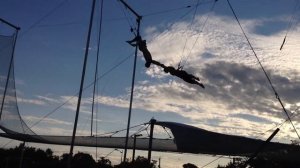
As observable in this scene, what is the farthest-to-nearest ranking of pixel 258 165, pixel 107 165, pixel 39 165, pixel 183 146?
pixel 107 165
pixel 39 165
pixel 258 165
pixel 183 146

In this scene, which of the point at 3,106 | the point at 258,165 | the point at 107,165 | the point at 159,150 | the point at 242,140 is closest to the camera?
the point at 242,140

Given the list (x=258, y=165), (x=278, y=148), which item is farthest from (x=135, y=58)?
(x=258, y=165)

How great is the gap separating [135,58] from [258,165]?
26.9ft

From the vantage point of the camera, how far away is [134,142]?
49.5 ft

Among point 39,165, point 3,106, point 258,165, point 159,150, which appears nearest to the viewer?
point 159,150

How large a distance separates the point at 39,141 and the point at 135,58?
21.4ft

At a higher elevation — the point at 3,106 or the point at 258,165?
the point at 3,106

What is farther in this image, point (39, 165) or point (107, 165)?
point (107, 165)

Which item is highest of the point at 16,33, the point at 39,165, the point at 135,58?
the point at 16,33

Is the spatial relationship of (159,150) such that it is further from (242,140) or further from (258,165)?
(258,165)

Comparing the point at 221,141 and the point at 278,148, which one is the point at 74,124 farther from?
the point at 278,148

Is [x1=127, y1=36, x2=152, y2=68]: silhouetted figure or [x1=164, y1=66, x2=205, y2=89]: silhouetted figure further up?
[x1=127, y1=36, x2=152, y2=68]: silhouetted figure

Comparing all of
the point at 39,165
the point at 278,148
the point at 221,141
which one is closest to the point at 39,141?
the point at 221,141

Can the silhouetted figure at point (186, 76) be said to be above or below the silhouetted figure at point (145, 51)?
below
